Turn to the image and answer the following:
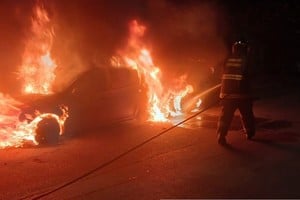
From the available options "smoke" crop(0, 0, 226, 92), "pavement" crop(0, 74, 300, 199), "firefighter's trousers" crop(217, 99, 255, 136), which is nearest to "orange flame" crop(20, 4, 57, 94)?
"smoke" crop(0, 0, 226, 92)

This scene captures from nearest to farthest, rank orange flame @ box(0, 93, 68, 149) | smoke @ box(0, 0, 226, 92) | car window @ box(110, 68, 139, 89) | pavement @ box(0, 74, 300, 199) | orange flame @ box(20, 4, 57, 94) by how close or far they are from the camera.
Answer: pavement @ box(0, 74, 300, 199) → orange flame @ box(0, 93, 68, 149) → car window @ box(110, 68, 139, 89) → orange flame @ box(20, 4, 57, 94) → smoke @ box(0, 0, 226, 92)

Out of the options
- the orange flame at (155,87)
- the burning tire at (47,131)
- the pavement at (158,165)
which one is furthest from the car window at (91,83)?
the orange flame at (155,87)

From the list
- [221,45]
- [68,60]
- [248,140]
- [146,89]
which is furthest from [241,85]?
[221,45]

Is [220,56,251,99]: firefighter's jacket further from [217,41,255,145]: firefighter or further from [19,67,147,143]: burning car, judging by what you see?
[19,67,147,143]: burning car

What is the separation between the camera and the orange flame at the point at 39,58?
11977 millimetres

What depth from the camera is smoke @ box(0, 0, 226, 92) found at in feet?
51.0

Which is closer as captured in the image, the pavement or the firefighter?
the pavement

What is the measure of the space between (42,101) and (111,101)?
184cm

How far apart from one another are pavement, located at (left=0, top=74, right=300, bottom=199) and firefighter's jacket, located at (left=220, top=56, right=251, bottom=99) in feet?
3.30

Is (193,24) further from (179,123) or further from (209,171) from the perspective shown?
(209,171)

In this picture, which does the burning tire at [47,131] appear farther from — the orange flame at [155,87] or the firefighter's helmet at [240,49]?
the firefighter's helmet at [240,49]

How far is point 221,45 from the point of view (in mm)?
19844

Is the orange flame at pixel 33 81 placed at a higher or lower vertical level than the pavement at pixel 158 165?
higher

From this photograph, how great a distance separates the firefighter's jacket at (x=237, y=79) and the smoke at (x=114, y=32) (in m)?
5.63
